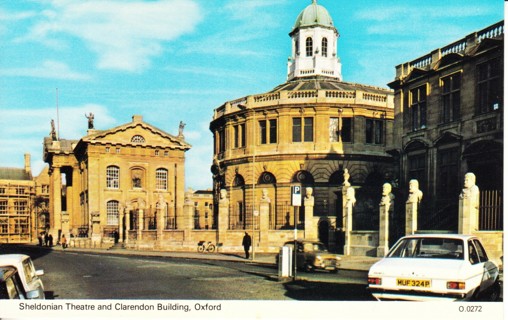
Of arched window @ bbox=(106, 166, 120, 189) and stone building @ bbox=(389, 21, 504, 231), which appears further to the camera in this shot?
arched window @ bbox=(106, 166, 120, 189)

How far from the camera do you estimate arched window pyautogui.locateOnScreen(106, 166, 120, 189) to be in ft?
171

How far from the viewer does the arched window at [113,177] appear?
52.2 m

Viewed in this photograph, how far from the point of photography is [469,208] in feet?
62.4

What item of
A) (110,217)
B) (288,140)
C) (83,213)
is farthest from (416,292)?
(83,213)

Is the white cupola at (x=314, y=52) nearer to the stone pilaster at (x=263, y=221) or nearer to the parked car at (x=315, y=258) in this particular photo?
the stone pilaster at (x=263, y=221)

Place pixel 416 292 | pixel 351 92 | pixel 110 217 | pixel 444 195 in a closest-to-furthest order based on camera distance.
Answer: pixel 416 292 → pixel 444 195 → pixel 351 92 → pixel 110 217

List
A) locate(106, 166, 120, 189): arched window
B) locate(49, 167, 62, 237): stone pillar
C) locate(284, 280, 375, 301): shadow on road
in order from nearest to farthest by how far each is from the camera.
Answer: locate(284, 280, 375, 301): shadow on road
locate(106, 166, 120, 189): arched window
locate(49, 167, 62, 237): stone pillar

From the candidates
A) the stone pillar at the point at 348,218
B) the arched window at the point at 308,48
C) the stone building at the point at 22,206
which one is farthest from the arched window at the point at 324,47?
the stone building at the point at 22,206

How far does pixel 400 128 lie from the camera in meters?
28.4

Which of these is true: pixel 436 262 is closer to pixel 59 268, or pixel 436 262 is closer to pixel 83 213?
pixel 59 268

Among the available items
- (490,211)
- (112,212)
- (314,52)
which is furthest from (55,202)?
(490,211)

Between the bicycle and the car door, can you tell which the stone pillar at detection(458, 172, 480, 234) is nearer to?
the car door

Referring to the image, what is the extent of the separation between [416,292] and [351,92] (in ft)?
111

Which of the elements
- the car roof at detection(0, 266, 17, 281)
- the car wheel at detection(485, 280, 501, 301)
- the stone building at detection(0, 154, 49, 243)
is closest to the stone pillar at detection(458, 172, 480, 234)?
the car wheel at detection(485, 280, 501, 301)
